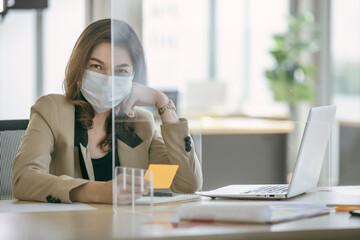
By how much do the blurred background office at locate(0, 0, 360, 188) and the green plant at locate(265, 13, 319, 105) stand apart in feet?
0.04

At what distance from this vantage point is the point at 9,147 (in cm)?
247

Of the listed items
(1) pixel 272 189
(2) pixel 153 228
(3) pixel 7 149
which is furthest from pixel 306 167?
(3) pixel 7 149

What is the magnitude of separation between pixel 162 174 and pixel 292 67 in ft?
17.0

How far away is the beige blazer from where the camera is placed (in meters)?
1.84

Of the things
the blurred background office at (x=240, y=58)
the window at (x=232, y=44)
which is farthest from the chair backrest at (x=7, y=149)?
the window at (x=232, y=44)

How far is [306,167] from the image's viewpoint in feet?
6.19

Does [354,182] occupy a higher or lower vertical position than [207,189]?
lower

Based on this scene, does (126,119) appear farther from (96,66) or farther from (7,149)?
(7,149)

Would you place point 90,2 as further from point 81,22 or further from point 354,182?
point 354,182

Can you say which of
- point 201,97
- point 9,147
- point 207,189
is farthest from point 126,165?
point 201,97

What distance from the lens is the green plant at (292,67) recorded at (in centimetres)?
674

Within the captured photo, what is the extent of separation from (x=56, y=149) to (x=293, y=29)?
544cm

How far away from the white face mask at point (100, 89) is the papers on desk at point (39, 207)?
1.18ft

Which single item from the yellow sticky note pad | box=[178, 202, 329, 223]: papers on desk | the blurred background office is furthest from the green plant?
box=[178, 202, 329, 223]: papers on desk
